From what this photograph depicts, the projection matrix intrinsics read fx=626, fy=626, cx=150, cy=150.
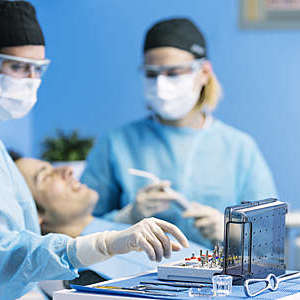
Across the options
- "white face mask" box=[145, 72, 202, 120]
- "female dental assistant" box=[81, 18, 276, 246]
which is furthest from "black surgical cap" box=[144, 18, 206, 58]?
"white face mask" box=[145, 72, 202, 120]

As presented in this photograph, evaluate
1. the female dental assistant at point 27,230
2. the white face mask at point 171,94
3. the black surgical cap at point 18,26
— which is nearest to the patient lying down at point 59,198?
the white face mask at point 171,94

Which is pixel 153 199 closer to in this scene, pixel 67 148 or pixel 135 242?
pixel 135 242

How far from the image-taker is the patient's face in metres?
2.20

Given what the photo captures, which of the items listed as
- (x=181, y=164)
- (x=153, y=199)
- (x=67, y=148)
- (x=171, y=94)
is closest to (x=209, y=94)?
(x=171, y=94)

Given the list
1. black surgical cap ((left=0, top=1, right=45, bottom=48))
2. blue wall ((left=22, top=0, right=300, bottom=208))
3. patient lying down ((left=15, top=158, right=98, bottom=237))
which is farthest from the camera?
blue wall ((left=22, top=0, right=300, bottom=208))

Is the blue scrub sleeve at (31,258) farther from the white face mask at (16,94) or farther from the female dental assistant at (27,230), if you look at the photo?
the white face mask at (16,94)

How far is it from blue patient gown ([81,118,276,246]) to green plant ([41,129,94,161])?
3.77 ft

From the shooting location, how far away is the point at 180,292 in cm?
121

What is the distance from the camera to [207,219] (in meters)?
2.26

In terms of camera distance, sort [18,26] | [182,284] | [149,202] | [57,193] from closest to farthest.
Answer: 1. [182,284]
2. [18,26]
3. [57,193]
4. [149,202]

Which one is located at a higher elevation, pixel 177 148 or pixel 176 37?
pixel 176 37

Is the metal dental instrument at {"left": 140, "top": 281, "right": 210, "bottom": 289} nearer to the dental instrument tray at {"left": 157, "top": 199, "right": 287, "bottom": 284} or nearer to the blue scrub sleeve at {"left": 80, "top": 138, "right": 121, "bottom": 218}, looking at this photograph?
the dental instrument tray at {"left": 157, "top": 199, "right": 287, "bottom": 284}

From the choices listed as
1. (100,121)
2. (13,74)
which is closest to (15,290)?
(13,74)

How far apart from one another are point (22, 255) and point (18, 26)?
591mm
